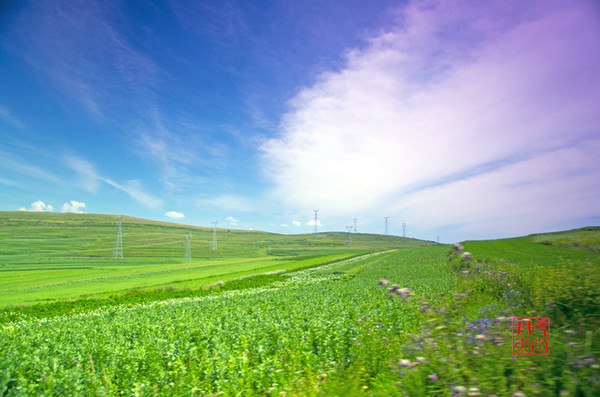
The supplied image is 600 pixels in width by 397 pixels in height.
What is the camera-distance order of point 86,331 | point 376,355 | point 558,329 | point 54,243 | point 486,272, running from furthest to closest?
point 54,243 < point 86,331 < point 486,272 < point 376,355 < point 558,329

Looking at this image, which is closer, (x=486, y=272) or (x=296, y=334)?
(x=296, y=334)

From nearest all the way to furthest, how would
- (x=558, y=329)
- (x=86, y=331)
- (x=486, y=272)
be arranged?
1. (x=558, y=329)
2. (x=486, y=272)
3. (x=86, y=331)

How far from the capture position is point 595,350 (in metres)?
3.43

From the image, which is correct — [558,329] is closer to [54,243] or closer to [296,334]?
[296,334]

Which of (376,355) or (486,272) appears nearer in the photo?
(376,355)

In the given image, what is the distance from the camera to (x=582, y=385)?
2971mm

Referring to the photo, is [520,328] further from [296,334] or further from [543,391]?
[296,334]

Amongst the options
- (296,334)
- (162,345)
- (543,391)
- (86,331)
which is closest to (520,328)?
(543,391)

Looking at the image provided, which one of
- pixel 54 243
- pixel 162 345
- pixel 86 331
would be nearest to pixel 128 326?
pixel 86 331

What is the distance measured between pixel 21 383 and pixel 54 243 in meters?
171

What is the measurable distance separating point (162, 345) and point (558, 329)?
928 cm

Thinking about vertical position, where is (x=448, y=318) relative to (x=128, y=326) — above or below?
above

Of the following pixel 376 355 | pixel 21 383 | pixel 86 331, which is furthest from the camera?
pixel 86 331

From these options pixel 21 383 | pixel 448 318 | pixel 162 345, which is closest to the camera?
pixel 448 318
